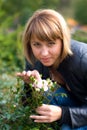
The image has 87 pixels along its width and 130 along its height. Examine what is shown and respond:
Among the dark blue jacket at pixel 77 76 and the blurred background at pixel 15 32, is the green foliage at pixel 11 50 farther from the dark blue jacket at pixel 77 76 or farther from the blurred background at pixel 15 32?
the dark blue jacket at pixel 77 76

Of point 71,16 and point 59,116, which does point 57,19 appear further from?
point 71,16

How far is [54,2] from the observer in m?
16.9

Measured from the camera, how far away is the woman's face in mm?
2857

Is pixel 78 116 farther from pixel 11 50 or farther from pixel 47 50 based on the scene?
pixel 11 50

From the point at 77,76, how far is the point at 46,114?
1.23 feet

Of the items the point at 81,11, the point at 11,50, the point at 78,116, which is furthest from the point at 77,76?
the point at 81,11

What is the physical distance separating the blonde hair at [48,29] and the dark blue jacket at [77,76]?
63 millimetres

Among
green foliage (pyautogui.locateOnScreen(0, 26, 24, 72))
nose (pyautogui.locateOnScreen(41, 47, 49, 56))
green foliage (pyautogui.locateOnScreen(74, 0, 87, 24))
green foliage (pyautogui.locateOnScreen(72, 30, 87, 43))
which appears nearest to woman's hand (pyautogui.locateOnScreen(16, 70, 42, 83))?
nose (pyautogui.locateOnScreen(41, 47, 49, 56))

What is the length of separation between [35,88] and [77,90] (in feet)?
1.40

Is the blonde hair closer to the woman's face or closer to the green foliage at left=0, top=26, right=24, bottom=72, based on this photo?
the woman's face

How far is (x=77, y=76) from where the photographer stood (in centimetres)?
296

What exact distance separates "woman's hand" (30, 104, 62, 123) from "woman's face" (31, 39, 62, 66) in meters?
0.34

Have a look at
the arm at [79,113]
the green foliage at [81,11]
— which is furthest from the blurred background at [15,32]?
the arm at [79,113]

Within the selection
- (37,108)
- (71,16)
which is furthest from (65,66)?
(71,16)
